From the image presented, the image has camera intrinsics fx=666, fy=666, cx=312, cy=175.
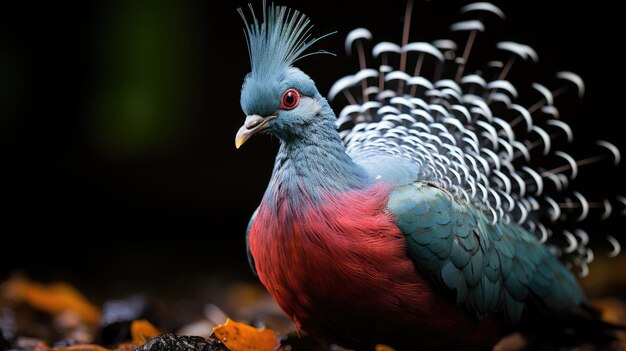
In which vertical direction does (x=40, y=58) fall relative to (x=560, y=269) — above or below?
above

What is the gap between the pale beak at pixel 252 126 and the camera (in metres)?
2.40

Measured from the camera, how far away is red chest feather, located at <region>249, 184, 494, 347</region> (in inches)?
94.5

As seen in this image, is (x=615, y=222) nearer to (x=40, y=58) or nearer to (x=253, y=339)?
(x=253, y=339)

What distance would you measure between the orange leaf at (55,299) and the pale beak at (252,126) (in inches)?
69.9

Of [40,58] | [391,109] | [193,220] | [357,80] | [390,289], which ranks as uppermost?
[40,58]

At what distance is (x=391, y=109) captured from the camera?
3268 mm

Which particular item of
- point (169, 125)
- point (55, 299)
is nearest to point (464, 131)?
point (55, 299)

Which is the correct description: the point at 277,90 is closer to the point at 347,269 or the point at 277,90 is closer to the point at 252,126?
the point at 252,126

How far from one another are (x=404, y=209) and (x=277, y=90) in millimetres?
655

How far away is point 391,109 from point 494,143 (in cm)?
53

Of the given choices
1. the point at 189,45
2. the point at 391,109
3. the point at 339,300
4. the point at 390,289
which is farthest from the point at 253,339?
the point at 189,45

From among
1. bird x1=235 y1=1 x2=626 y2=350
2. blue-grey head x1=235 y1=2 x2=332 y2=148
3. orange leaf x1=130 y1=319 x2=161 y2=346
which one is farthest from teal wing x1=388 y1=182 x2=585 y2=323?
orange leaf x1=130 y1=319 x2=161 y2=346

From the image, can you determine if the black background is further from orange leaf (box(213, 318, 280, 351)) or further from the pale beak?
orange leaf (box(213, 318, 280, 351))

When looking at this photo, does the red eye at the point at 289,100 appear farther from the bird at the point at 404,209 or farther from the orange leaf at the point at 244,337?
the orange leaf at the point at 244,337
